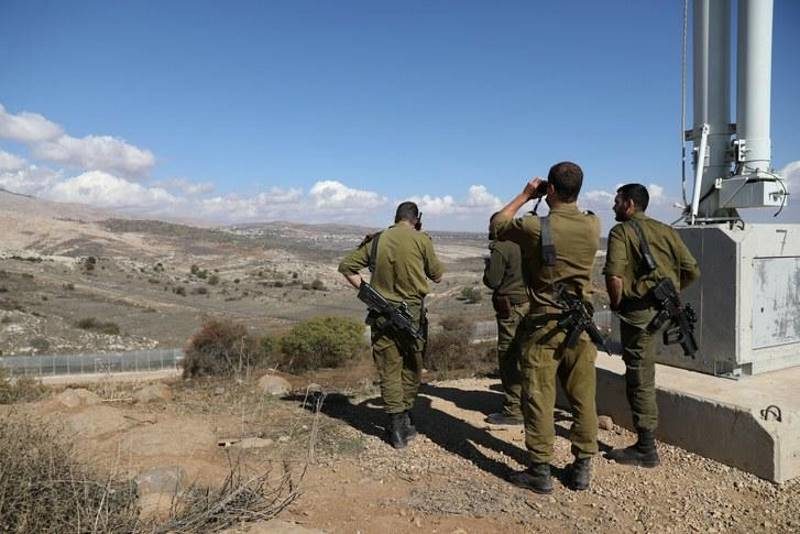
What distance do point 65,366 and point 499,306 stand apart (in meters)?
18.7

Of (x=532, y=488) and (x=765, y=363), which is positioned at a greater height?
(x=765, y=363)

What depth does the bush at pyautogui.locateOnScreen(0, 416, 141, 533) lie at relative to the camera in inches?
100

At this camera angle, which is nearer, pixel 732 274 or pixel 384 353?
pixel 384 353

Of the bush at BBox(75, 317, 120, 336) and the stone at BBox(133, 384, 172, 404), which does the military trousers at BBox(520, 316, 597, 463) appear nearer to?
the stone at BBox(133, 384, 172, 404)

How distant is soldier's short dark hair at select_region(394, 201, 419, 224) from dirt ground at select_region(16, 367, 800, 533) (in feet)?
5.54

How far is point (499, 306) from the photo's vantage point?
5.30 m

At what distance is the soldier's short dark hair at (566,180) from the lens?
12.3 feet

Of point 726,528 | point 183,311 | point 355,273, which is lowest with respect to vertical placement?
point 183,311

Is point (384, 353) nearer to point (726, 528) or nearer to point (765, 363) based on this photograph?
point (726, 528)

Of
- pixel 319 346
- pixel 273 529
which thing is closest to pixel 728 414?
pixel 273 529

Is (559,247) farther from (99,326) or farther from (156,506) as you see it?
(99,326)

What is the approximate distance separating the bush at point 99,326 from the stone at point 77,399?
910 inches

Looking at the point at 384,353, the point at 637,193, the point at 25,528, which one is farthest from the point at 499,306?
the point at 25,528

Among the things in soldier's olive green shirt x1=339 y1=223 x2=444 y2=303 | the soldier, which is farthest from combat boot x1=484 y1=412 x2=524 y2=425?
soldier's olive green shirt x1=339 y1=223 x2=444 y2=303
